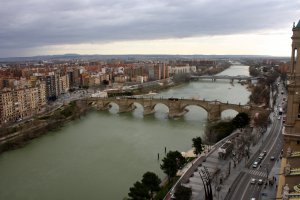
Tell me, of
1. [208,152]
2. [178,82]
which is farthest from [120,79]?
[208,152]

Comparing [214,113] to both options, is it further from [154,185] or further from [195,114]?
[154,185]

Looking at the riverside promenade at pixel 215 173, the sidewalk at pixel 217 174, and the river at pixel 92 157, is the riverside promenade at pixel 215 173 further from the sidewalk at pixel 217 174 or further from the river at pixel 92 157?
the river at pixel 92 157

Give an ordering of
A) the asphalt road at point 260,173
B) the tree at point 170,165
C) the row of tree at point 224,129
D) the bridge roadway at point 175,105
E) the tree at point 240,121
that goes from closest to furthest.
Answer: the asphalt road at point 260,173
the tree at point 170,165
the row of tree at point 224,129
the tree at point 240,121
the bridge roadway at point 175,105

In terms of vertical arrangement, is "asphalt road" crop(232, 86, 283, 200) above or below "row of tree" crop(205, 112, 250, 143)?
below

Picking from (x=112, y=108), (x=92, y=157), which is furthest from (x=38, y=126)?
(x=112, y=108)

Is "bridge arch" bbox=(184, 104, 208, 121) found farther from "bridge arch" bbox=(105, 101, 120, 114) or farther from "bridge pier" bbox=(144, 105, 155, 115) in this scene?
"bridge arch" bbox=(105, 101, 120, 114)

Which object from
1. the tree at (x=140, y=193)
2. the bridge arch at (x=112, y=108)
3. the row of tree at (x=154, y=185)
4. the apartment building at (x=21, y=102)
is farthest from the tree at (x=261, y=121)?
the apartment building at (x=21, y=102)

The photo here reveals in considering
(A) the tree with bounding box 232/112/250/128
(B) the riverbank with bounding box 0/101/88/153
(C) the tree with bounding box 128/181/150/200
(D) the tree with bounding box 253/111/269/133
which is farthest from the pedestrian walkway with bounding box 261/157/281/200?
(B) the riverbank with bounding box 0/101/88/153
